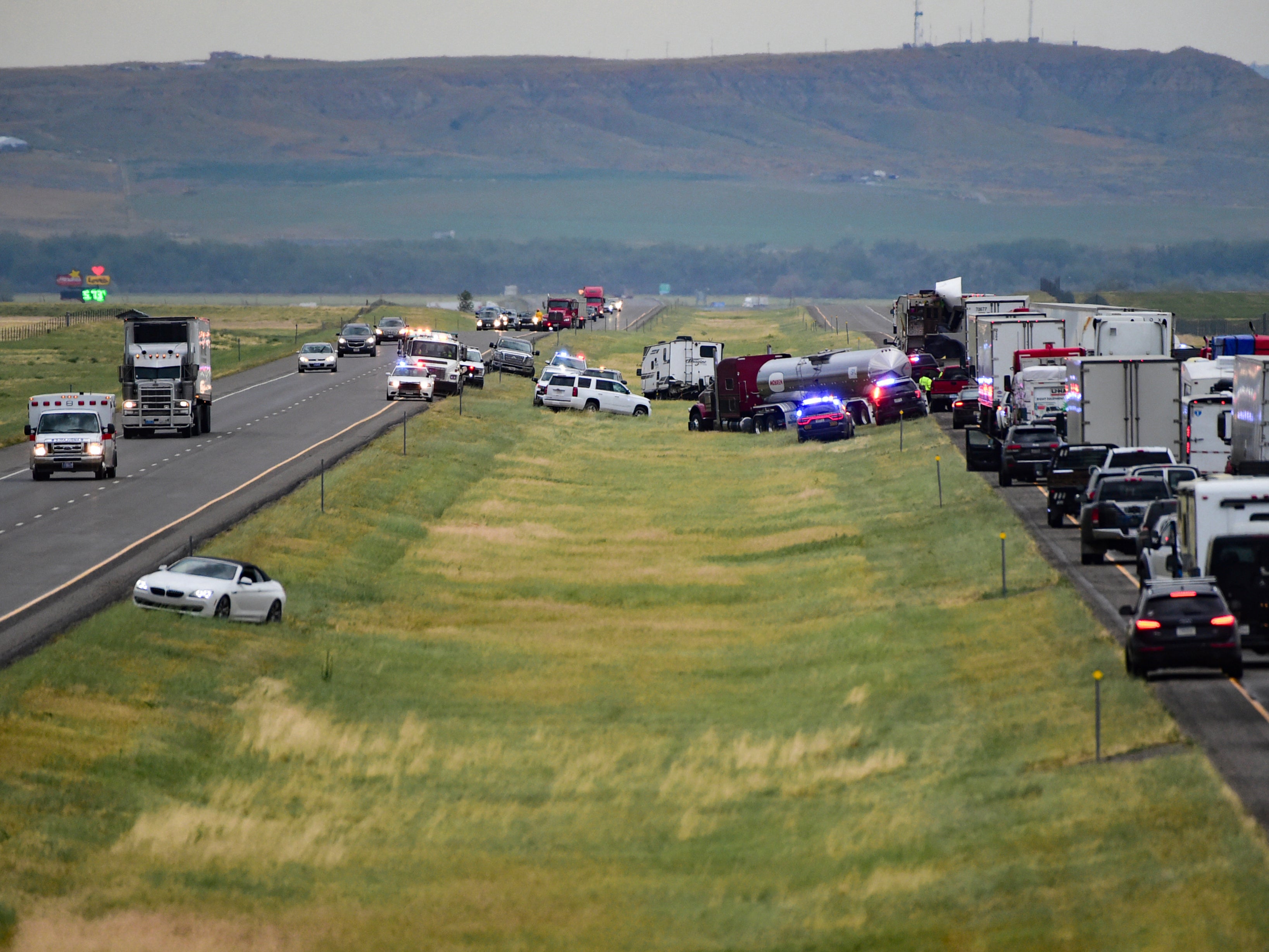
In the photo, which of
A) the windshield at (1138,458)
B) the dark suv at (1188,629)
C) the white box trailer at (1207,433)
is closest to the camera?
the dark suv at (1188,629)

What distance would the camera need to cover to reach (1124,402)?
158 feet

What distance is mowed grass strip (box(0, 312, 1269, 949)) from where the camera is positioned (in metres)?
20.8

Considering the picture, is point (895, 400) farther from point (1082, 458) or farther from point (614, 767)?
point (614, 767)

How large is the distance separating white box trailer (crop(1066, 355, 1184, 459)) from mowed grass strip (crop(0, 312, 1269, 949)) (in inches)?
157

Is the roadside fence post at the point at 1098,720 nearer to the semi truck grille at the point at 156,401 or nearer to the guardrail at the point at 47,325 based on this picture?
the semi truck grille at the point at 156,401

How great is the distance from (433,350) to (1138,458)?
54750 mm

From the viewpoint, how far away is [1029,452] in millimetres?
51906

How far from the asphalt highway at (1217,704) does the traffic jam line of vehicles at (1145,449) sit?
14.3 inches

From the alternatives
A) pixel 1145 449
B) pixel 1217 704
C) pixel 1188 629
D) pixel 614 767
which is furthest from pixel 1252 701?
pixel 1145 449

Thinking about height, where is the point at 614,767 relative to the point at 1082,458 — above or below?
below

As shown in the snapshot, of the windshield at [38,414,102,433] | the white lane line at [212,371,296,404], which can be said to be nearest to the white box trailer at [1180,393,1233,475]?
the windshield at [38,414,102,433]

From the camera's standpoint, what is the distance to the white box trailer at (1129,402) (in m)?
48.2

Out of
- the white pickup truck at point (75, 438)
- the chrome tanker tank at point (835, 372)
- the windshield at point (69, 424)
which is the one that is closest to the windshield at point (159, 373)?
the white pickup truck at point (75, 438)

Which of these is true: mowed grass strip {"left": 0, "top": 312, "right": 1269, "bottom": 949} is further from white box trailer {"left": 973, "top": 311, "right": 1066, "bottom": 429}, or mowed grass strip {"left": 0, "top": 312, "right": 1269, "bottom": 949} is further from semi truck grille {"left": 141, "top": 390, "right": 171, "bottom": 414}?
semi truck grille {"left": 141, "top": 390, "right": 171, "bottom": 414}
